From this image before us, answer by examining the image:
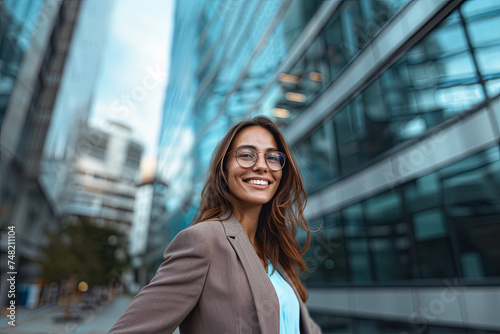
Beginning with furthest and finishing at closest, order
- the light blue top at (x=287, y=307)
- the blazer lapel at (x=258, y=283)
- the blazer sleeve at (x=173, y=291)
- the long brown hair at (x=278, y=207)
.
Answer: the long brown hair at (x=278, y=207) → the light blue top at (x=287, y=307) → the blazer lapel at (x=258, y=283) → the blazer sleeve at (x=173, y=291)

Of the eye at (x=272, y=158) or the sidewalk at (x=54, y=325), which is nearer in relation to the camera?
the eye at (x=272, y=158)

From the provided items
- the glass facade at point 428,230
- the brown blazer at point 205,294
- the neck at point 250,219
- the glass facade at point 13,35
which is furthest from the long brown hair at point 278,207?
the glass facade at point 13,35

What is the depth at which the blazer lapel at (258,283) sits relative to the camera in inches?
41.1

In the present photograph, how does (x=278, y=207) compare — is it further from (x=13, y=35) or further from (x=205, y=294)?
(x=13, y=35)

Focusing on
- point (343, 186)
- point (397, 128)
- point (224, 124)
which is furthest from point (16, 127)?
point (397, 128)

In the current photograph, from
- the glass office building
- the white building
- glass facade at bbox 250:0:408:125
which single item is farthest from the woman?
the white building

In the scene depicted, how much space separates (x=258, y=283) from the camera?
3.64ft

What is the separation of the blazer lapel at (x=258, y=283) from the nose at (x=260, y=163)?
0.96ft

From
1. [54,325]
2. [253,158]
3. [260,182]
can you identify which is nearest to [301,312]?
[260,182]

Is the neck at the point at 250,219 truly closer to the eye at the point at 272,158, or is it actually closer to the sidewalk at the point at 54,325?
the eye at the point at 272,158

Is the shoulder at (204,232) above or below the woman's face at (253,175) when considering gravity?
below

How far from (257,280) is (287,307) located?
29cm

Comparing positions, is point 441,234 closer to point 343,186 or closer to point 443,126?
point 443,126

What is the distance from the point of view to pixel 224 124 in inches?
703
